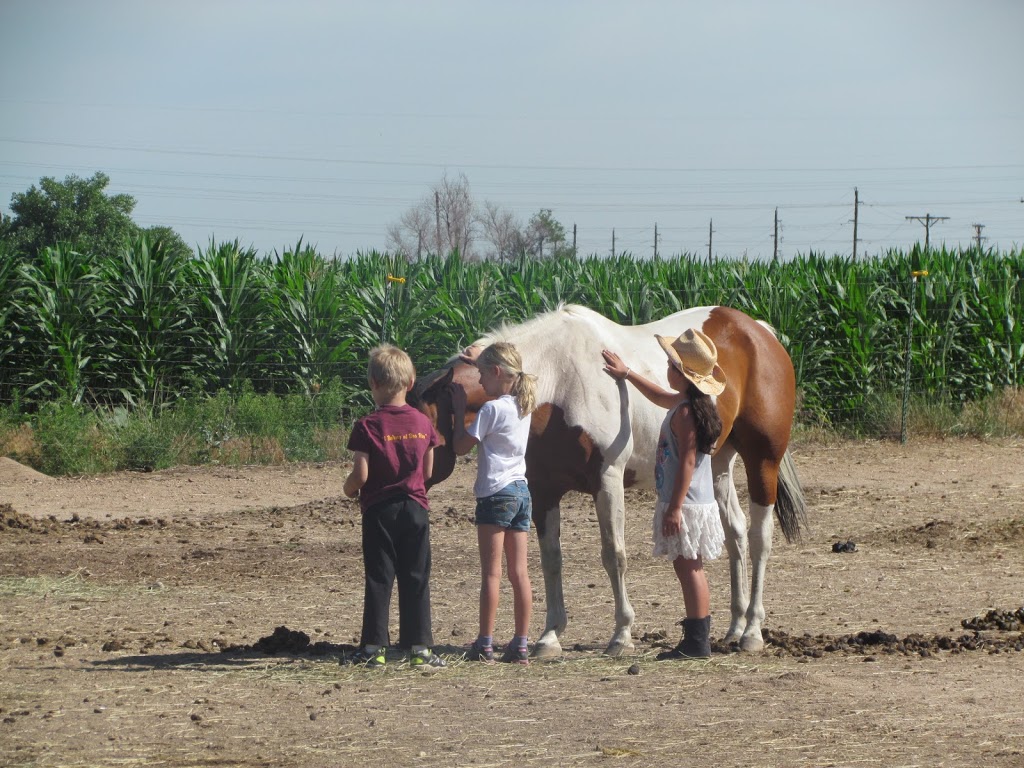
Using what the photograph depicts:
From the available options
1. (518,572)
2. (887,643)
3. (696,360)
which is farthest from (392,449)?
(887,643)

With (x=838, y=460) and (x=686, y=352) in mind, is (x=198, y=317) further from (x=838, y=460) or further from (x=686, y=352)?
(x=686, y=352)

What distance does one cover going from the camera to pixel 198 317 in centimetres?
1480

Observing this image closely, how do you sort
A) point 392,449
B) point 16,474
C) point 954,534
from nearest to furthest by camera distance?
point 392,449, point 954,534, point 16,474

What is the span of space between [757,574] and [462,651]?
69.1 inches

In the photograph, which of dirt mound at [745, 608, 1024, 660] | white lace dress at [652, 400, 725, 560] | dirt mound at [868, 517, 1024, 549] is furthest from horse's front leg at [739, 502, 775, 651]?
dirt mound at [868, 517, 1024, 549]

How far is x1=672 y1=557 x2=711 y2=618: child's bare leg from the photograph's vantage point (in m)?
5.58

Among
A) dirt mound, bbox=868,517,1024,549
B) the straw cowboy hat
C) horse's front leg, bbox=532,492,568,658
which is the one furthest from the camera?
dirt mound, bbox=868,517,1024,549

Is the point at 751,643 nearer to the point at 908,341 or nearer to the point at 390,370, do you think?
the point at 390,370

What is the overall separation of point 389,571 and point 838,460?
9240mm

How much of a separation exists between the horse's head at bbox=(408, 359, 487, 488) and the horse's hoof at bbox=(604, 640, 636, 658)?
4.10ft

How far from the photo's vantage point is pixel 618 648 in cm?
584

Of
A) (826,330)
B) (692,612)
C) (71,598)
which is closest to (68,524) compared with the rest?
(71,598)

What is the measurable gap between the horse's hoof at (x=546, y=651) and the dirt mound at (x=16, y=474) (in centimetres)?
769

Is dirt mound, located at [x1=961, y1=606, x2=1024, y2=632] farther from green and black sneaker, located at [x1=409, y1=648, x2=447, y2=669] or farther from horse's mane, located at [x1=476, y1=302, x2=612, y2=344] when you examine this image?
green and black sneaker, located at [x1=409, y1=648, x2=447, y2=669]
